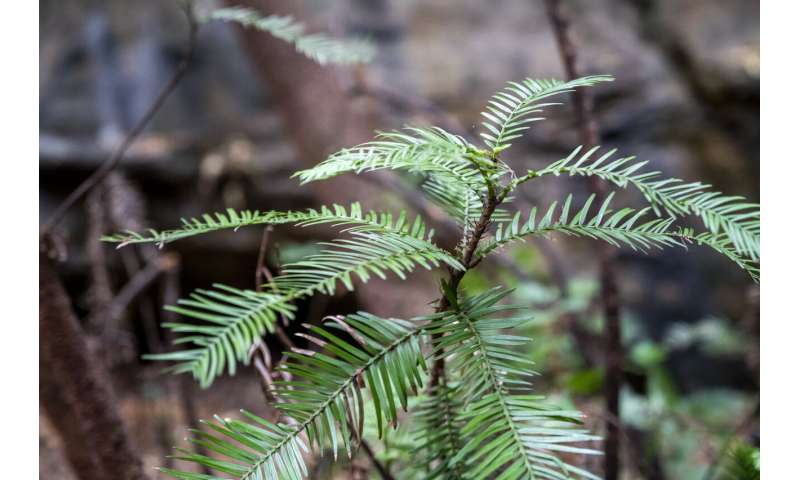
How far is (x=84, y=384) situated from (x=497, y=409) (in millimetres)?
713

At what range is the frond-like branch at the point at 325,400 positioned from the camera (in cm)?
46

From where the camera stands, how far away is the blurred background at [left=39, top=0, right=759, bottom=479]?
1.89 m

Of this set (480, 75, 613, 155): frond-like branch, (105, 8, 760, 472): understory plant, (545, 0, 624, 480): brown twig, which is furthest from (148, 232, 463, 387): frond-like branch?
(545, 0, 624, 480): brown twig

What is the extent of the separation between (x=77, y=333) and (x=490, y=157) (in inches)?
28.8

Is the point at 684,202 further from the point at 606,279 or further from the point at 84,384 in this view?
the point at 84,384

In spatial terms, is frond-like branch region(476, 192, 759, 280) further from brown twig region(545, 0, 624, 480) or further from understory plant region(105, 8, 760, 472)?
brown twig region(545, 0, 624, 480)

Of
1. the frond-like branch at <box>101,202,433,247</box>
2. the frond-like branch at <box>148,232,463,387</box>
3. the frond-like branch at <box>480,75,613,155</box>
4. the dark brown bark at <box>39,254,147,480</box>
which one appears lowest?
the dark brown bark at <box>39,254,147,480</box>

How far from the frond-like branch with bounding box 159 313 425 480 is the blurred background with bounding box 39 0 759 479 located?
1.16 meters

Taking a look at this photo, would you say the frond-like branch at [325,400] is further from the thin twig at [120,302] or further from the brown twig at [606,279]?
the thin twig at [120,302]

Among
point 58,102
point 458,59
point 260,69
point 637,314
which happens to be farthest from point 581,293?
point 58,102

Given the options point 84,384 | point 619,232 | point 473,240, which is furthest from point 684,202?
point 84,384

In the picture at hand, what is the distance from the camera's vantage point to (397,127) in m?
2.85

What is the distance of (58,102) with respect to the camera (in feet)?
11.2

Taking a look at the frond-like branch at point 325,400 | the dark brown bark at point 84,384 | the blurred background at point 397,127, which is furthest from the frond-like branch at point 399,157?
the blurred background at point 397,127
